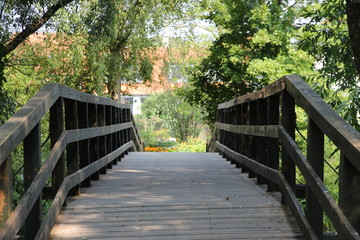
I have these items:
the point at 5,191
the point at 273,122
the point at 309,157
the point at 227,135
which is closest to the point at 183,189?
the point at 273,122

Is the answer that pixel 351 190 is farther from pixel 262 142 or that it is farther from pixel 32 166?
pixel 262 142

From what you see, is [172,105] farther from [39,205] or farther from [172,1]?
[39,205]

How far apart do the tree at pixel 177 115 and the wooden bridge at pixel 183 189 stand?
22.9m

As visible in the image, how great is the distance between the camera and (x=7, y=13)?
9656mm

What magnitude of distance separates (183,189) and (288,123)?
1.56 meters

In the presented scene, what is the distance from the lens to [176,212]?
423cm

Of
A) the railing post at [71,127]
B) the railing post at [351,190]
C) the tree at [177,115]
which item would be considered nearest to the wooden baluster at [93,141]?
the railing post at [71,127]

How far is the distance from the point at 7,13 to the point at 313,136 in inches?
314

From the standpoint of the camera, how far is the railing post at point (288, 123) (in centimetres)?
423

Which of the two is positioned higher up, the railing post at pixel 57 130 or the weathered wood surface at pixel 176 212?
the railing post at pixel 57 130

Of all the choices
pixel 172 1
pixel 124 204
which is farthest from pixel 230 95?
pixel 124 204

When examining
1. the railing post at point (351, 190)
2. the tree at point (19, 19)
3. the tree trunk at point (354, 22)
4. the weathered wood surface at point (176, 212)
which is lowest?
the weathered wood surface at point (176, 212)

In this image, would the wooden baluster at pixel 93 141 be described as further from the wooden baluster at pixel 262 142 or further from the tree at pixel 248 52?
the tree at pixel 248 52

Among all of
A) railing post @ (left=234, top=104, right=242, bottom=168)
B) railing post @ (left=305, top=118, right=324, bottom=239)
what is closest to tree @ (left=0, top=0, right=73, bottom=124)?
railing post @ (left=234, top=104, right=242, bottom=168)
